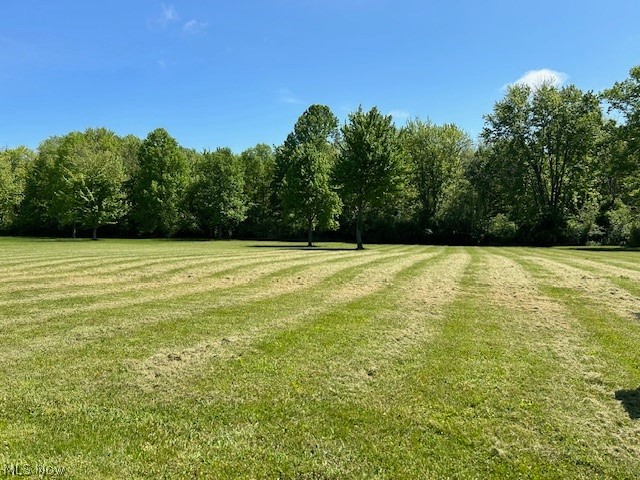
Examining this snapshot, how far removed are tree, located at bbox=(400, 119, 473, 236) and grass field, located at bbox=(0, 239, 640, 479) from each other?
4953 centimetres

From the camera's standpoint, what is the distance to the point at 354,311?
9875 millimetres

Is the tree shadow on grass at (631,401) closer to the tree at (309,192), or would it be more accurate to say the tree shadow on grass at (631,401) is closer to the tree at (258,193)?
the tree at (309,192)

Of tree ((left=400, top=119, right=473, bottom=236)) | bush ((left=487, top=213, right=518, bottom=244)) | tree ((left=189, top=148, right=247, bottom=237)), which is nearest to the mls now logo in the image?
bush ((left=487, top=213, right=518, bottom=244))

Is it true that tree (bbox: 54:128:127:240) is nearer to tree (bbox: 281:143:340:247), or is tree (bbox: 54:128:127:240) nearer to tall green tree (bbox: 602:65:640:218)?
tree (bbox: 281:143:340:247)

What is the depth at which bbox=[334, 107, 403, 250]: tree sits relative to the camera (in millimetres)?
36875

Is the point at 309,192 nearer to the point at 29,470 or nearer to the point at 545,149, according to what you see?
the point at 545,149

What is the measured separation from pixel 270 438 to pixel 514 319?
6.93 m

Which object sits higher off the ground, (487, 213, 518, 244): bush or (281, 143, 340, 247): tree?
(281, 143, 340, 247): tree

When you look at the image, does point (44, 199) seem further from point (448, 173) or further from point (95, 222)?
point (448, 173)

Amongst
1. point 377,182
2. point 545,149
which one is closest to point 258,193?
point 377,182

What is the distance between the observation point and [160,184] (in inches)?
2499

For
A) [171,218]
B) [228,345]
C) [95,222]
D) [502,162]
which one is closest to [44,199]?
[95,222]

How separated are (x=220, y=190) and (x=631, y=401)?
62.4 meters

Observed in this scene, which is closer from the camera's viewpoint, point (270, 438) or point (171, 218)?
point (270, 438)
